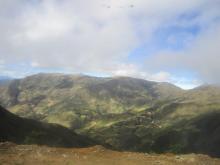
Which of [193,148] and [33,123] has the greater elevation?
[33,123]

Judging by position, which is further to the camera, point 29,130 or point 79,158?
point 29,130

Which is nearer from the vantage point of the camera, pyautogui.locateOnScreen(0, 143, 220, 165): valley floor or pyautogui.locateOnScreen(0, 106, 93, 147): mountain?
pyautogui.locateOnScreen(0, 143, 220, 165): valley floor

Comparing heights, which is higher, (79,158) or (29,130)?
(79,158)

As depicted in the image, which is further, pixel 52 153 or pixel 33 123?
pixel 33 123

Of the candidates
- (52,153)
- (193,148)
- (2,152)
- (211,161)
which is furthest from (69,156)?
(193,148)

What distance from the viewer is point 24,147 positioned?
26.9m

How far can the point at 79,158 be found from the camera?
25.0 m

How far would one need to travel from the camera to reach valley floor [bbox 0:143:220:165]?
2355 centimetres

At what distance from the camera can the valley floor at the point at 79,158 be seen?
23547mm

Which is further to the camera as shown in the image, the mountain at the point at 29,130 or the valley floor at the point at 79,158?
the mountain at the point at 29,130

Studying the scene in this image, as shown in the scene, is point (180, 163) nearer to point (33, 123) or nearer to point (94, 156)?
point (94, 156)

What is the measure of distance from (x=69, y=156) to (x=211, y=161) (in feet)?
41.0

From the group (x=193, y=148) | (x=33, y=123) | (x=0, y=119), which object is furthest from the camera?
(x=193, y=148)

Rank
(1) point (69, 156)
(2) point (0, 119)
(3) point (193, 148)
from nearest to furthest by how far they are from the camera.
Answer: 1. (1) point (69, 156)
2. (2) point (0, 119)
3. (3) point (193, 148)
